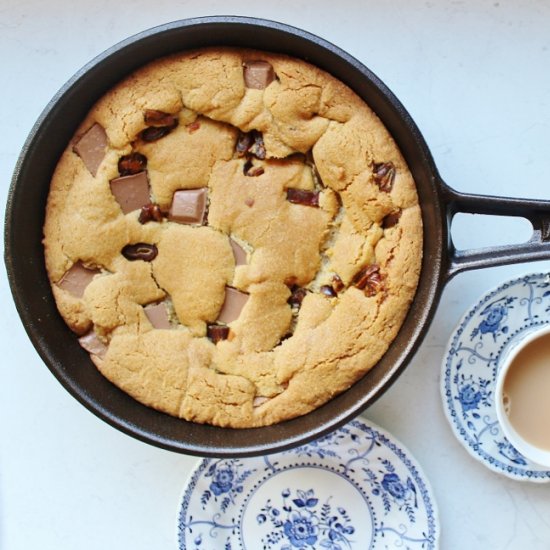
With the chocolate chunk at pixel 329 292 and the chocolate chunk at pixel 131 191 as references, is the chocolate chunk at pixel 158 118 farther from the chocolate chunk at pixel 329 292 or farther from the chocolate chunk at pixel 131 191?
the chocolate chunk at pixel 329 292

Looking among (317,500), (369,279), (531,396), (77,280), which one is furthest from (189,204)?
A: (531,396)

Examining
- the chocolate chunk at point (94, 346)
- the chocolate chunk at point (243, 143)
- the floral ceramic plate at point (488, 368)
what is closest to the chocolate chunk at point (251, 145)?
the chocolate chunk at point (243, 143)

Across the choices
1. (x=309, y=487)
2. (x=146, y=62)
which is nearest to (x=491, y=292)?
(x=309, y=487)

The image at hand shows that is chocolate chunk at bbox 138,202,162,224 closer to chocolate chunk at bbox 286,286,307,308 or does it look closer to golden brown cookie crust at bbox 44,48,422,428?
golden brown cookie crust at bbox 44,48,422,428

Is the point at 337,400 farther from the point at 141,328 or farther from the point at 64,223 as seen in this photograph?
the point at 64,223

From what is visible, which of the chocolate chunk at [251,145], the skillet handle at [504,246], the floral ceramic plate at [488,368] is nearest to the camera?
the skillet handle at [504,246]

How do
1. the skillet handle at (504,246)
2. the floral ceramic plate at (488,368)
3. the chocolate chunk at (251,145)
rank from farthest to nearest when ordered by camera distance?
the floral ceramic plate at (488,368)
the chocolate chunk at (251,145)
the skillet handle at (504,246)

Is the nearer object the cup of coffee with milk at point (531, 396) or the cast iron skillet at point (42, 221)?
the cast iron skillet at point (42, 221)

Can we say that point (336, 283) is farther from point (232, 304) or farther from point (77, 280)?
point (77, 280)
